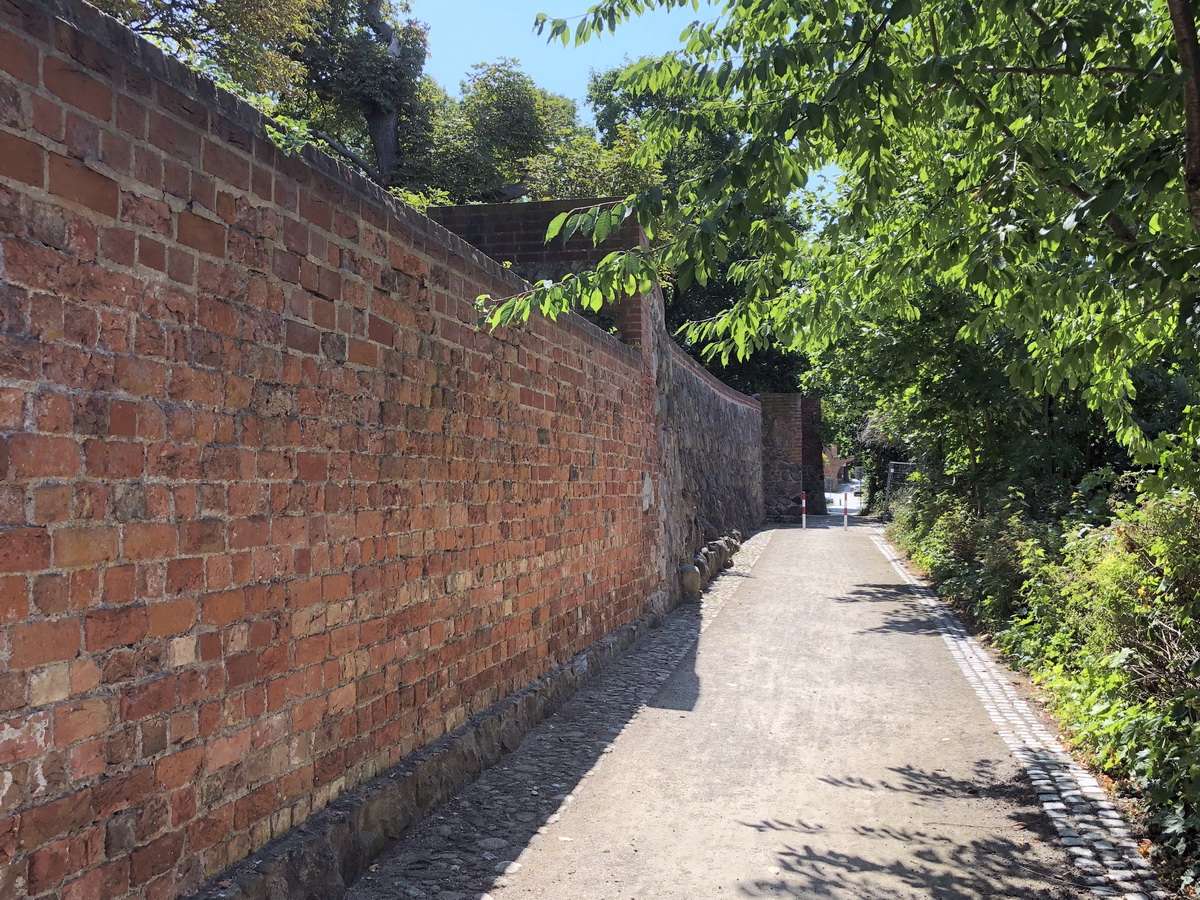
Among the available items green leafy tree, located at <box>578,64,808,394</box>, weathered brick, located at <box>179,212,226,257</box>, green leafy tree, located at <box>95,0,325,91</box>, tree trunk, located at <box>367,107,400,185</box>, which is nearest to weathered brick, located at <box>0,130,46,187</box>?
weathered brick, located at <box>179,212,226,257</box>

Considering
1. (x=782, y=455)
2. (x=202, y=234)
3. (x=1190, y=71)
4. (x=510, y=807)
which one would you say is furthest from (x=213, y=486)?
(x=782, y=455)

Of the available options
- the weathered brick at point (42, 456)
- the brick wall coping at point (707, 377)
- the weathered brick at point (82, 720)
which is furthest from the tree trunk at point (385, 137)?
the weathered brick at point (82, 720)

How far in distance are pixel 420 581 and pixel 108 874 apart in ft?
7.37

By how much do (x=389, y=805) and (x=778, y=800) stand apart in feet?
6.45

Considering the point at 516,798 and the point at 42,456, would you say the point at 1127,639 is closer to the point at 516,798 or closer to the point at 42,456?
the point at 516,798

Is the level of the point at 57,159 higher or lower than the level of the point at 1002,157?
lower

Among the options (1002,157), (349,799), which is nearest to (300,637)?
(349,799)

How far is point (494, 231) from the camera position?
1039 cm

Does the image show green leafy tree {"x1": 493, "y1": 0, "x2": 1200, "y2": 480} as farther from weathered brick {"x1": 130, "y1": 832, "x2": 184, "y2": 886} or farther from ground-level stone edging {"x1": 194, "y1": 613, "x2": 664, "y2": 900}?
weathered brick {"x1": 130, "y1": 832, "x2": 184, "y2": 886}

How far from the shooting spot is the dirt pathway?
391cm

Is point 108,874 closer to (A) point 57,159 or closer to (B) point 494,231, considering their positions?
(A) point 57,159

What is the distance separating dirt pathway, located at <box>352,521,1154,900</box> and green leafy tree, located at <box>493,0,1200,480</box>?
210 centimetres

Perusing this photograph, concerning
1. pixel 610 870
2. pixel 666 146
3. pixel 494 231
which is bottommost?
pixel 610 870

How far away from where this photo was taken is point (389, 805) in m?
4.19
